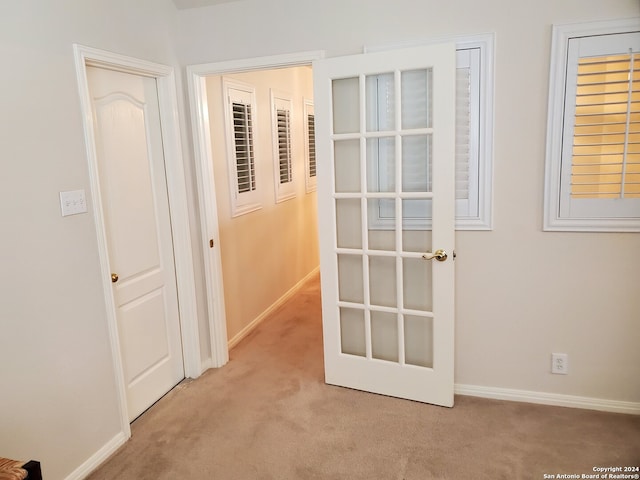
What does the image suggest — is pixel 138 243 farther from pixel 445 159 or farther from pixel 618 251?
pixel 618 251

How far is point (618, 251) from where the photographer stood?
2402 millimetres

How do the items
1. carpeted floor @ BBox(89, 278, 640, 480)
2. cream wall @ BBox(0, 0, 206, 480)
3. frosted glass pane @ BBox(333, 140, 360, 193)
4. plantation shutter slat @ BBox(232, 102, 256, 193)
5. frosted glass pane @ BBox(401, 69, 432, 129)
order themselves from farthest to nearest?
plantation shutter slat @ BBox(232, 102, 256, 193), frosted glass pane @ BBox(333, 140, 360, 193), frosted glass pane @ BBox(401, 69, 432, 129), carpeted floor @ BBox(89, 278, 640, 480), cream wall @ BBox(0, 0, 206, 480)

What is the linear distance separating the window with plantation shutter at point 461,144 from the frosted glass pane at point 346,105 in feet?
0.30

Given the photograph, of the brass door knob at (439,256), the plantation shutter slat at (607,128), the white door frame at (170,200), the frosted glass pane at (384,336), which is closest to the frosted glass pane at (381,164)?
the brass door knob at (439,256)

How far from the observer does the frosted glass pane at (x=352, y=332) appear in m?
2.89

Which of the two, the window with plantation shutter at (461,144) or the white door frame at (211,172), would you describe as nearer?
the window with plantation shutter at (461,144)

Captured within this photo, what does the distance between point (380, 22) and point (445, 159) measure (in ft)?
2.83

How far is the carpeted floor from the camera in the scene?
218 cm

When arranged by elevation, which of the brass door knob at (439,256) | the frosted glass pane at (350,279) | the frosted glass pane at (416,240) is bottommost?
the frosted glass pane at (350,279)

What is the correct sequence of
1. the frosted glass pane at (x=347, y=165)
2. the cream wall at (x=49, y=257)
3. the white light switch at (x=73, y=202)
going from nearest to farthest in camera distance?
the cream wall at (x=49, y=257) < the white light switch at (x=73, y=202) < the frosted glass pane at (x=347, y=165)

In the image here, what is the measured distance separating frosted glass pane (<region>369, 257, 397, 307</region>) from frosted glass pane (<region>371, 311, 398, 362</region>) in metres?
0.08

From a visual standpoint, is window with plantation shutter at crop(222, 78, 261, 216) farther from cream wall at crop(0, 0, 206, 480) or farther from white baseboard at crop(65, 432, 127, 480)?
white baseboard at crop(65, 432, 127, 480)

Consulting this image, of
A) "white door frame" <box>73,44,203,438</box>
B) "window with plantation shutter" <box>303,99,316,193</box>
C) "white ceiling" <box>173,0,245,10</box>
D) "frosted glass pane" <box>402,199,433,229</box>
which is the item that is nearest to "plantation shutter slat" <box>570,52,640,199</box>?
"frosted glass pane" <box>402,199,433,229</box>

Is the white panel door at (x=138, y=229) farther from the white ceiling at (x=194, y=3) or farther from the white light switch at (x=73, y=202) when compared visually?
the white ceiling at (x=194, y=3)
